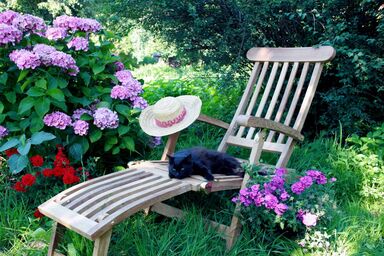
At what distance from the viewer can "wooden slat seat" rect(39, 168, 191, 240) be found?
6.49ft

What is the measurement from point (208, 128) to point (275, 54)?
103 centimetres

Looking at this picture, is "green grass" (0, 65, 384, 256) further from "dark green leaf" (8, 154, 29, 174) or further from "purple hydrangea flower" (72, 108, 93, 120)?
"purple hydrangea flower" (72, 108, 93, 120)

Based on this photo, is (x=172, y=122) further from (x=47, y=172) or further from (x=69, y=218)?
(x=69, y=218)

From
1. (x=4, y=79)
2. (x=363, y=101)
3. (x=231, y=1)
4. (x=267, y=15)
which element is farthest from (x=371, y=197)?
(x=4, y=79)

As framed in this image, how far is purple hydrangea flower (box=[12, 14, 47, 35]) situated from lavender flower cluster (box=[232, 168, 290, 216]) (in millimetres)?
1935

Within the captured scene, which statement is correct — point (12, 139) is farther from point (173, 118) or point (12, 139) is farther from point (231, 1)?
point (231, 1)

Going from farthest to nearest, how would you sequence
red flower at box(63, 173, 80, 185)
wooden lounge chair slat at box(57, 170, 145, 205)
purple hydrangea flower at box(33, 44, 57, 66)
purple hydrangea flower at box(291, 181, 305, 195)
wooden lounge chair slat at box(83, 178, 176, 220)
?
purple hydrangea flower at box(33, 44, 57, 66)
red flower at box(63, 173, 80, 185)
purple hydrangea flower at box(291, 181, 305, 195)
wooden lounge chair slat at box(57, 170, 145, 205)
wooden lounge chair slat at box(83, 178, 176, 220)

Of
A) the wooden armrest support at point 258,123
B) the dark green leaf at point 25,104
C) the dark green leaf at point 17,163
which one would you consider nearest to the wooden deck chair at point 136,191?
the wooden armrest support at point 258,123

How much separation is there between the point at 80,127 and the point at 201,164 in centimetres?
94

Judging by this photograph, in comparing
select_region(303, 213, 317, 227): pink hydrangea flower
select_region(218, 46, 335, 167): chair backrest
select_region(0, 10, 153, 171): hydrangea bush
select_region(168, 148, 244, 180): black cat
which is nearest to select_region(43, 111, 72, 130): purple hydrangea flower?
select_region(0, 10, 153, 171): hydrangea bush

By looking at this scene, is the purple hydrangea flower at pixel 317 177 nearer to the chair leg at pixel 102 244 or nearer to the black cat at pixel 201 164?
the black cat at pixel 201 164

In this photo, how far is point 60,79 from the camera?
295 cm

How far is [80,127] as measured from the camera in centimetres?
293

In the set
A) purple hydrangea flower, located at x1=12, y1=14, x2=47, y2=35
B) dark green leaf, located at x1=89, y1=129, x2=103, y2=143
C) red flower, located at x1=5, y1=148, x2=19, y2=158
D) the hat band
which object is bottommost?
red flower, located at x1=5, y1=148, x2=19, y2=158
